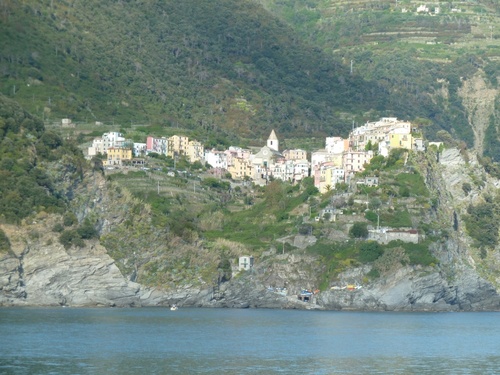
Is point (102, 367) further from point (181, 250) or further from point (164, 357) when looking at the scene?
point (181, 250)

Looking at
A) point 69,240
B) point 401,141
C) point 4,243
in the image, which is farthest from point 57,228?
point 401,141

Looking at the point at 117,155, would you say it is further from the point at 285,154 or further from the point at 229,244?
the point at 229,244

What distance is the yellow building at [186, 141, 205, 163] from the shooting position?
17575 cm

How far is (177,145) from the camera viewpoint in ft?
575

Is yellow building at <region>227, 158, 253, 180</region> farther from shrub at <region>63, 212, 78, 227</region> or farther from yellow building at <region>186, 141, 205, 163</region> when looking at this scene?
shrub at <region>63, 212, 78, 227</region>

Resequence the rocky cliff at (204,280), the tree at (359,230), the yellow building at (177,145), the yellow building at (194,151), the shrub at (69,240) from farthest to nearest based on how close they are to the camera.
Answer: the yellow building at (194,151)
the yellow building at (177,145)
the tree at (359,230)
the shrub at (69,240)
the rocky cliff at (204,280)

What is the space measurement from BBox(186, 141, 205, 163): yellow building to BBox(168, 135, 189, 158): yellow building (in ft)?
1.39

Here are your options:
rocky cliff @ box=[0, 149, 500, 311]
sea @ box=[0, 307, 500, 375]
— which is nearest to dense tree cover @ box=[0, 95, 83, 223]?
rocky cliff @ box=[0, 149, 500, 311]

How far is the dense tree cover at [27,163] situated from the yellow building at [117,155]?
609 inches

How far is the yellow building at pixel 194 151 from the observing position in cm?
17575

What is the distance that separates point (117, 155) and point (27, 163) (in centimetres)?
2867

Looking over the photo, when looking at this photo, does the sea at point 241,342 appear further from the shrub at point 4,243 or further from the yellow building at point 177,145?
the yellow building at point 177,145

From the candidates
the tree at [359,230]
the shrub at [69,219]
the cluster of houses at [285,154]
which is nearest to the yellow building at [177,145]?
the cluster of houses at [285,154]

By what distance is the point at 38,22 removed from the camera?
19638cm
